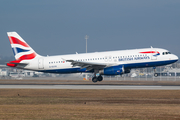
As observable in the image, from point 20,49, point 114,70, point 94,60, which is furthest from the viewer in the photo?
point 20,49

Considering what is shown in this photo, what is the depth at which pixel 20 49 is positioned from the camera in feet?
168

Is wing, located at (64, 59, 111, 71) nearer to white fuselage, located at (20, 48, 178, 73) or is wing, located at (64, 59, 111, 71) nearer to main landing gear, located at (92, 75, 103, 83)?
white fuselage, located at (20, 48, 178, 73)

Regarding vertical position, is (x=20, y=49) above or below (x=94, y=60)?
above

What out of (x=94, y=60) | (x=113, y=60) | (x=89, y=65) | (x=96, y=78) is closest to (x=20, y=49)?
(x=89, y=65)

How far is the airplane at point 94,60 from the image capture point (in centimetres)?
4675

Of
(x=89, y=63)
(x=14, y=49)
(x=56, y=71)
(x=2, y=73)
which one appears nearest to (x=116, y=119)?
(x=89, y=63)

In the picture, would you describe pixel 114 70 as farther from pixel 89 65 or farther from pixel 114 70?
pixel 89 65

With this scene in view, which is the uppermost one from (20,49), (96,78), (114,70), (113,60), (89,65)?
(20,49)

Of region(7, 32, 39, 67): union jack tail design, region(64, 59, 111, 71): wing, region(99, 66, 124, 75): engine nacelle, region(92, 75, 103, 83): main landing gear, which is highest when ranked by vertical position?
region(7, 32, 39, 67): union jack tail design

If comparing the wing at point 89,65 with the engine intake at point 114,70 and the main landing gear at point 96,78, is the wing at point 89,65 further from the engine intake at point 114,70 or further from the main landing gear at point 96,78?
the main landing gear at point 96,78

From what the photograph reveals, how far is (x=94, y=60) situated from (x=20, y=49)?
14.1 meters

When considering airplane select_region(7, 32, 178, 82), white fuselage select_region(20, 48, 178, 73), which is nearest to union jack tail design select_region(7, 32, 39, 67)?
airplane select_region(7, 32, 178, 82)

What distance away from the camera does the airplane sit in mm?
46750

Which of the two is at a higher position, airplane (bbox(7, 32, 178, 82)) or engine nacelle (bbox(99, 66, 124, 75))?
airplane (bbox(7, 32, 178, 82))
